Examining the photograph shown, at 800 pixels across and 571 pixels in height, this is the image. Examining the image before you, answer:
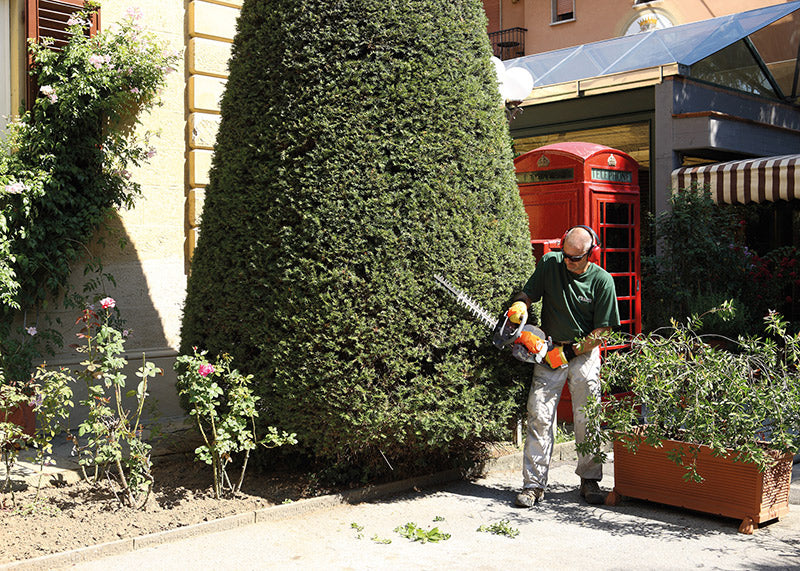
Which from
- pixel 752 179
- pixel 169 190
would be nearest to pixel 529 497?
pixel 169 190

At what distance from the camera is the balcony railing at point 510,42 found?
87.6 ft

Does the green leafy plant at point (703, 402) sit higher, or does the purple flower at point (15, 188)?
the purple flower at point (15, 188)

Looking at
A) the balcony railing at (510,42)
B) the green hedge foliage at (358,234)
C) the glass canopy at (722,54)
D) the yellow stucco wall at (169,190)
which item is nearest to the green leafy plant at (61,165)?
the yellow stucco wall at (169,190)

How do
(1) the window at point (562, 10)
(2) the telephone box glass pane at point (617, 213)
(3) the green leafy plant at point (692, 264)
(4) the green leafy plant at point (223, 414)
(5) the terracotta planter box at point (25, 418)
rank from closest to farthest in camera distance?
(4) the green leafy plant at point (223, 414)
(5) the terracotta planter box at point (25, 418)
(2) the telephone box glass pane at point (617, 213)
(3) the green leafy plant at point (692, 264)
(1) the window at point (562, 10)

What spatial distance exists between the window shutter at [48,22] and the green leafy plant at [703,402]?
5.43 metres

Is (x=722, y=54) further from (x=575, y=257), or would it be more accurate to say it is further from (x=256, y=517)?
(x=256, y=517)

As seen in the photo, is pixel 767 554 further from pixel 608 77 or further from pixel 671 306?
pixel 608 77

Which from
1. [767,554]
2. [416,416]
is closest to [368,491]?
[416,416]

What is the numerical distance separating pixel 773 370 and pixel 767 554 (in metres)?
1.37

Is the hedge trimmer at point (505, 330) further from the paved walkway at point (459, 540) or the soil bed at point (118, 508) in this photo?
the soil bed at point (118, 508)

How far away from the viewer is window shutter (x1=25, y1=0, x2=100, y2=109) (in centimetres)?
716

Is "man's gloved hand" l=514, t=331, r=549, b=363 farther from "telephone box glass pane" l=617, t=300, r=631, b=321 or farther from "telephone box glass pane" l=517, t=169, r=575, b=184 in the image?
"telephone box glass pane" l=617, t=300, r=631, b=321

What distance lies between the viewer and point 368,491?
570cm

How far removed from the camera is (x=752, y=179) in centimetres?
1109
